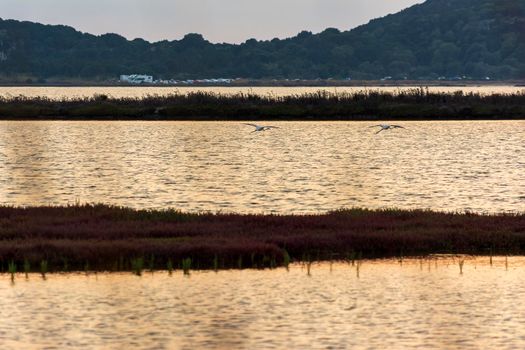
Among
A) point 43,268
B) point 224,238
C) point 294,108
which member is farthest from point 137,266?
point 294,108

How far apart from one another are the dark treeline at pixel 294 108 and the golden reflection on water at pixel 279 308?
93109 mm

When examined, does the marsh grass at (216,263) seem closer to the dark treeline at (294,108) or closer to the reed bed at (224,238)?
the reed bed at (224,238)

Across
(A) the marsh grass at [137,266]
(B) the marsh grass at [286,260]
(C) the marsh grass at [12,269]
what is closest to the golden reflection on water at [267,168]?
(B) the marsh grass at [286,260]

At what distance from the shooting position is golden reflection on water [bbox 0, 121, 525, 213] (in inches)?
1847

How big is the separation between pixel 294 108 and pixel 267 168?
58.4 meters

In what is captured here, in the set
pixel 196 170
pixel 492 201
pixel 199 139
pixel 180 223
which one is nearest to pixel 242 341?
pixel 180 223

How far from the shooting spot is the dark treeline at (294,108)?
121m

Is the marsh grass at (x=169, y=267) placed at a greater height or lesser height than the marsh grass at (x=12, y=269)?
lesser

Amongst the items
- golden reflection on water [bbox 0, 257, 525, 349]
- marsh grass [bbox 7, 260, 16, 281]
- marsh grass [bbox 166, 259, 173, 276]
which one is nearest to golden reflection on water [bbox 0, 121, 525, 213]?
marsh grass [bbox 166, 259, 173, 276]

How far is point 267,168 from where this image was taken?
223 ft

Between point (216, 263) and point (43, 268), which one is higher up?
point (43, 268)

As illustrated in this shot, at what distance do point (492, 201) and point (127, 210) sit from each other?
55.7 ft

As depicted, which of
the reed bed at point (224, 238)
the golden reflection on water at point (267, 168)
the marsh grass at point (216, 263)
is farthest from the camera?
the golden reflection on water at point (267, 168)

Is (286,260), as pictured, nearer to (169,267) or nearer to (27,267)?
(169,267)
